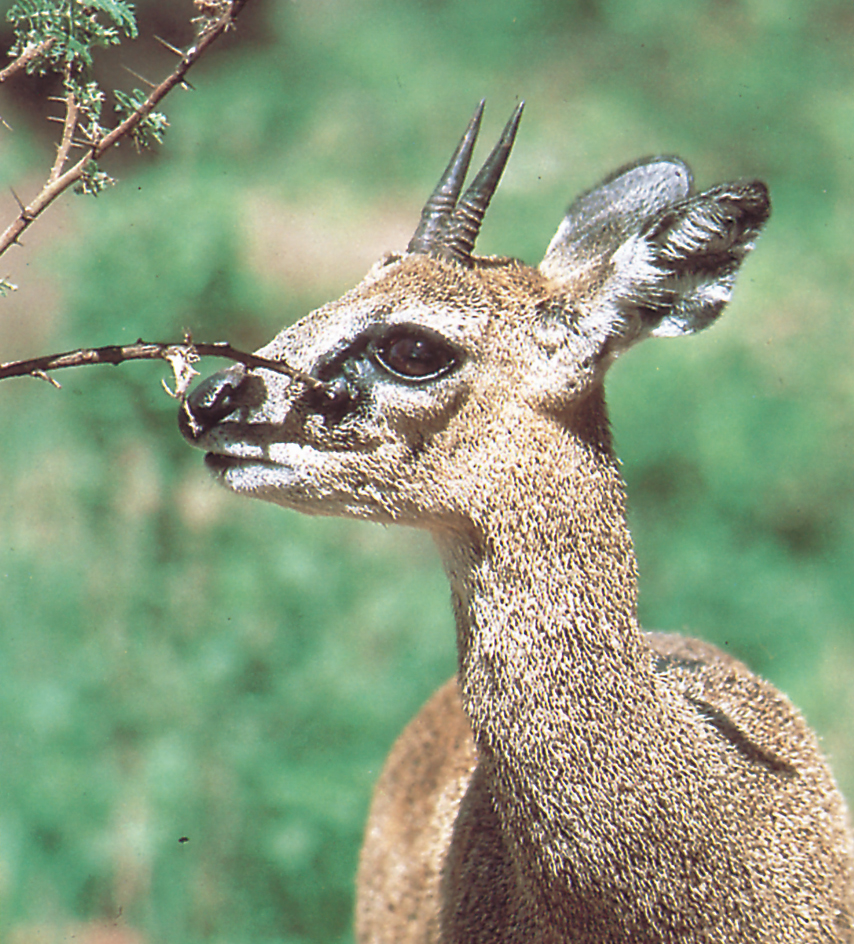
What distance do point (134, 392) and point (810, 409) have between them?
2752 mm

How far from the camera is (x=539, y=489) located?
82.4 inches

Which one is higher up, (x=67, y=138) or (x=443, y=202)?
(x=443, y=202)

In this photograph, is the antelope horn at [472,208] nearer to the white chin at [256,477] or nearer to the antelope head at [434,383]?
the antelope head at [434,383]

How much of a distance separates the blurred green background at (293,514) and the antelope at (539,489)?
5.53ft

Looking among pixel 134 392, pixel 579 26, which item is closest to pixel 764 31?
pixel 579 26

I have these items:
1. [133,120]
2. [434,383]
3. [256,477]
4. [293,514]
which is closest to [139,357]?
[133,120]

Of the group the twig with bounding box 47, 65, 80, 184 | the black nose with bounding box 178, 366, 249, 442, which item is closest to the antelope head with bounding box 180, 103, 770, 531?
the black nose with bounding box 178, 366, 249, 442

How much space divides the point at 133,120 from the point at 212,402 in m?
0.51

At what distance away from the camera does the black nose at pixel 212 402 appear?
208 cm

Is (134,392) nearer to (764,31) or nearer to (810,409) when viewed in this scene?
(810,409)

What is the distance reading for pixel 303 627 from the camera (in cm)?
453

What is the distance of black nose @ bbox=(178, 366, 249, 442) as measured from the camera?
208cm

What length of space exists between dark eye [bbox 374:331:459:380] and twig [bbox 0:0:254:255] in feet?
1.82

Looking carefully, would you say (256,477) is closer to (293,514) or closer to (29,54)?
(29,54)
